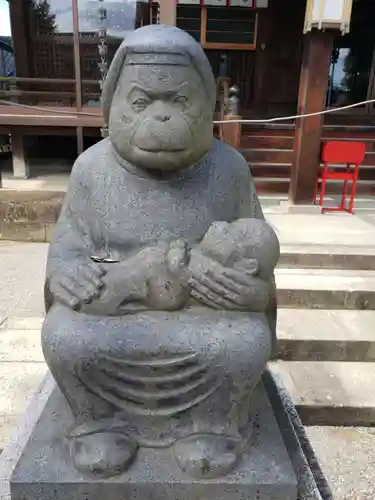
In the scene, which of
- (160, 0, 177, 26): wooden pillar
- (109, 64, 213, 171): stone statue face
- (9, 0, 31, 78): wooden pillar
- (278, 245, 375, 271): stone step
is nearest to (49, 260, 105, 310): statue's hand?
(109, 64, 213, 171): stone statue face

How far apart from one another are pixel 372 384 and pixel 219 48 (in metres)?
7.77

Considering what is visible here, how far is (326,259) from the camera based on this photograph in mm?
4492

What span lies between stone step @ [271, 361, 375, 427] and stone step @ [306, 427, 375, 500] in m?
0.07

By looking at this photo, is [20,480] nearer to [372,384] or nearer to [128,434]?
[128,434]

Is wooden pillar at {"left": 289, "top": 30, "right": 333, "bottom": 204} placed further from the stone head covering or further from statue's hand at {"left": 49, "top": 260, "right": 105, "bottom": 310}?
statue's hand at {"left": 49, "top": 260, "right": 105, "bottom": 310}

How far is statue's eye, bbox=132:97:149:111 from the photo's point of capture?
1.54 meters

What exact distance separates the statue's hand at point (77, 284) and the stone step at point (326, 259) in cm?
316

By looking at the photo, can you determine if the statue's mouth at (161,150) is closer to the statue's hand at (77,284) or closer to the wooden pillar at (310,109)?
the statue's hand at (77,284)

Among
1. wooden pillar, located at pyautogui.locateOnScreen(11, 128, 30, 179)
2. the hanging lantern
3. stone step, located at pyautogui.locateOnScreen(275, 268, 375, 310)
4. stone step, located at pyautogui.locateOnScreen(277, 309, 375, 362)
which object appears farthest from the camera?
wooden pillar, located at pyautogui.locateOnScreen(11, 128, 30, 179)

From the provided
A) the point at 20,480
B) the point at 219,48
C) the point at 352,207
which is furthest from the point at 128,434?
the point at 219,48

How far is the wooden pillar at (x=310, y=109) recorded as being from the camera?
5590mm

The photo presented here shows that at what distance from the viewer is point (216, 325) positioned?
151cm

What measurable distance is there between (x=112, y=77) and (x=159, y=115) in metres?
0.25

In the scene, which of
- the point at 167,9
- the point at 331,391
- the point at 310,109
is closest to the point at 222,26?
the point at 310,109
